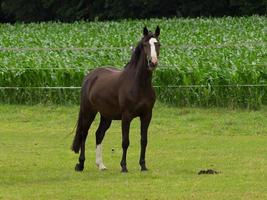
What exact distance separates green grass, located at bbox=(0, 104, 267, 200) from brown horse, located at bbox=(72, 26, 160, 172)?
0.69 meters

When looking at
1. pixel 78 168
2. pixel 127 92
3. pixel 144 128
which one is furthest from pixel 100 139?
pixel 127 92

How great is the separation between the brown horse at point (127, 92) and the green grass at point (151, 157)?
2.25 feet

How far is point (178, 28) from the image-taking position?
49.9m

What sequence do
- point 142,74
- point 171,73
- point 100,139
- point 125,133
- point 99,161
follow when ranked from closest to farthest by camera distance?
1. point 142,74
2. point 125,133
3. point 99,161
4. point 100,139
5. point 171,73

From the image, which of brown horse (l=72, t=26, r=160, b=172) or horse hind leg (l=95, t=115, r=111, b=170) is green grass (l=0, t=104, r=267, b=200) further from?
brown horse (l=72, t=26, r=160, b=172)

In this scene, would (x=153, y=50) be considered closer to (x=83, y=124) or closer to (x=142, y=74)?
(x=142, y=74)

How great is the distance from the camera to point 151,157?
17094mm

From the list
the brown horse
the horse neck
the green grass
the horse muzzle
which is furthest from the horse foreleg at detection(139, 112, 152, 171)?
the horse muzzle

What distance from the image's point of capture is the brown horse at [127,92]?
47.1 ft

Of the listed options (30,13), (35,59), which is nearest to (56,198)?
(35,59)

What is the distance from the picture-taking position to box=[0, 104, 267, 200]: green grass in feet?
41.9

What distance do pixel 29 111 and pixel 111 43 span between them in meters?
14.5

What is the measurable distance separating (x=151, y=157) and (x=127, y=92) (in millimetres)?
2649

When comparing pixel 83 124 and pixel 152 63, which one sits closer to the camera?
pixel 152 63
